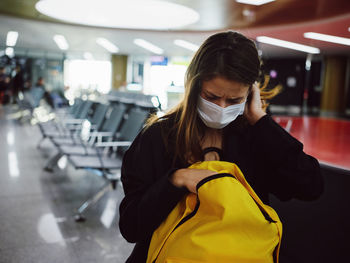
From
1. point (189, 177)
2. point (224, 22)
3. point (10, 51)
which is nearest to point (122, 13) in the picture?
point (224, 22)

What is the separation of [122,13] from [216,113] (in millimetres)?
10364

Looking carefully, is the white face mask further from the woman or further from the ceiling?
the ceiling

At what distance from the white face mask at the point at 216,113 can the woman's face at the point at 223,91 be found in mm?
14

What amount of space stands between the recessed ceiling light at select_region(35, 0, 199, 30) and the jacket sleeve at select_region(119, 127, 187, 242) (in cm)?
851

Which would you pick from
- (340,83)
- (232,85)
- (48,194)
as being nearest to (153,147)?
(232,85)

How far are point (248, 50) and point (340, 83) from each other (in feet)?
67.9

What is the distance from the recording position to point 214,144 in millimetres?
1098

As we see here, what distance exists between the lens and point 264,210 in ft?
2.87

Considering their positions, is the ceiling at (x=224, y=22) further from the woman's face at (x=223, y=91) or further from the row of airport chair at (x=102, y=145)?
the woman's face at (x=223, y=91)

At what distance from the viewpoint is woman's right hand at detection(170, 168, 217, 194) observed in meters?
0.86

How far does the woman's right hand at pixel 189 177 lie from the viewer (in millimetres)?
858

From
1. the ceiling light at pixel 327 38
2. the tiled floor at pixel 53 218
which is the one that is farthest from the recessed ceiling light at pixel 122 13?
the tiled floor at pixel 53 218

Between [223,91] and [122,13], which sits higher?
[122,13]

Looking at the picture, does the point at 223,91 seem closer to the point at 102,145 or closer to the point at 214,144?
the point at 214,144
